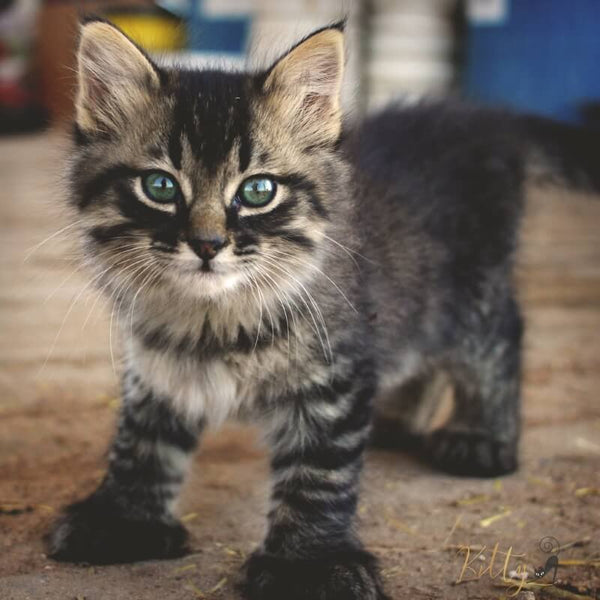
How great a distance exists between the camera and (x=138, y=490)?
238cm

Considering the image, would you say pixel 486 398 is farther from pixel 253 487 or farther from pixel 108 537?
pixel 108 537

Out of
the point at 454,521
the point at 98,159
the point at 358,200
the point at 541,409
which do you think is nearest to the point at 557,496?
the point at 454,521

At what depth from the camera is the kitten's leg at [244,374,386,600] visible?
210cm

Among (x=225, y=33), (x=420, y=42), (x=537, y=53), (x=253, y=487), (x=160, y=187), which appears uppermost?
(x=225, y=33)

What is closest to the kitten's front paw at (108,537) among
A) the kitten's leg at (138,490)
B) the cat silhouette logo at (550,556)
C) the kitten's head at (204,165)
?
the kitten's leg at (138,490)

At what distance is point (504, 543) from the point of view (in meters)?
2.33

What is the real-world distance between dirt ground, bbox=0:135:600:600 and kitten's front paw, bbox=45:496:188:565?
0.13 ft

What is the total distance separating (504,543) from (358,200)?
99cm

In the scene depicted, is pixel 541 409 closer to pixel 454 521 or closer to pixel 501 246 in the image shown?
pixel 501 246

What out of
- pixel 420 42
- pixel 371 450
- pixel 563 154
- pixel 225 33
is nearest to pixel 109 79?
pixel 371 450

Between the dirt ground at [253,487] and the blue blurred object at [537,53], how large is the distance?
253 cm

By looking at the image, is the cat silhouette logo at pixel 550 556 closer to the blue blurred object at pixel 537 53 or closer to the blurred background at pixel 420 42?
the blurred background at pixel 420 42

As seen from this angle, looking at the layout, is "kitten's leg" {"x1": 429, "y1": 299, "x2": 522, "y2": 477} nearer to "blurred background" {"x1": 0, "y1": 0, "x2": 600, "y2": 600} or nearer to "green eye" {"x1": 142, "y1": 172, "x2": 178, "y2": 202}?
"blurred background" {"x1": 0, "y1": 0, "x2": 600, "y2": 600}

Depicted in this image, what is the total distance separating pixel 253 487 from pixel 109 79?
4.02 feet
